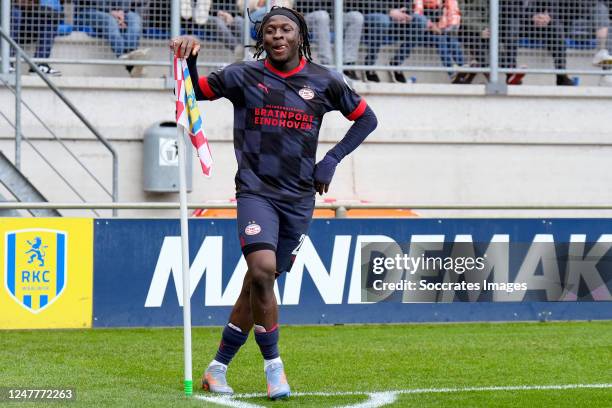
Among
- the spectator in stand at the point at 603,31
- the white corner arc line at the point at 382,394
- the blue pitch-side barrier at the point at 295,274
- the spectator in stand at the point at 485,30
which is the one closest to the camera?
the white corner arc line at the point at 382,394

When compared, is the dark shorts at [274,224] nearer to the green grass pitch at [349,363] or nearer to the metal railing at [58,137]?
the green grass pitch at [349,363]

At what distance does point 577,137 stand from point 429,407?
35.2ft

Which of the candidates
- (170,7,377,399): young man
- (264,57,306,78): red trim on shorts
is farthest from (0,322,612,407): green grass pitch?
(264,57,306,78): red trim on shorts

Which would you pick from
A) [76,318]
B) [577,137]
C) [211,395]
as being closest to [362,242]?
[76,318]

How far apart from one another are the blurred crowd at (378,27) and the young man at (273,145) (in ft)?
24.6

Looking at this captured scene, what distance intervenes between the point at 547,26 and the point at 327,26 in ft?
9.58

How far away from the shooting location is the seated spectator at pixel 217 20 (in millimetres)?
15016

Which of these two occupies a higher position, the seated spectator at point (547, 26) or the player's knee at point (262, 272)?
the seated spectator at point (547, 26)

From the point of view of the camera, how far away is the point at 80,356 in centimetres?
895

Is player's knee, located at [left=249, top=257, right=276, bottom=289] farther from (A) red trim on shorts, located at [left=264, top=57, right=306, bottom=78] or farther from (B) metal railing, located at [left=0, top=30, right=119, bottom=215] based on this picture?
(B) metal railing, located at [left=0, top=30, right=119, bottom=215]

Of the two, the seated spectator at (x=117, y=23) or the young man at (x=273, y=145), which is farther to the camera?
the seated spectator at (x=117, y=23)

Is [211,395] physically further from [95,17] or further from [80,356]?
[95,17]

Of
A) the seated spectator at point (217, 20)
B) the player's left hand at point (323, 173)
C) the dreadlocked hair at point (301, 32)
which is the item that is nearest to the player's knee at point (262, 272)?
the player's left hand at point (323, 173)

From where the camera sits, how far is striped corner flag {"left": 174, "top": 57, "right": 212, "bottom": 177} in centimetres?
686
